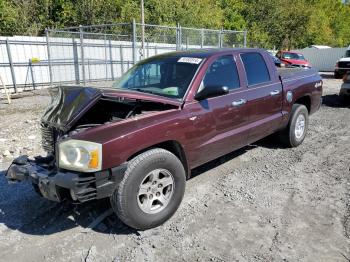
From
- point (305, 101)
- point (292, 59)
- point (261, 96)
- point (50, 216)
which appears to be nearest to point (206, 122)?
point (261, 96)

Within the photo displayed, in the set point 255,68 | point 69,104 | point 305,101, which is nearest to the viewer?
point 69,104

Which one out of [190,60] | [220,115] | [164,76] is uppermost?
[190,60]

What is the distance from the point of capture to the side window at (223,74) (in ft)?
14.3

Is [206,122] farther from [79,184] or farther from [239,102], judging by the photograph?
[79,184]

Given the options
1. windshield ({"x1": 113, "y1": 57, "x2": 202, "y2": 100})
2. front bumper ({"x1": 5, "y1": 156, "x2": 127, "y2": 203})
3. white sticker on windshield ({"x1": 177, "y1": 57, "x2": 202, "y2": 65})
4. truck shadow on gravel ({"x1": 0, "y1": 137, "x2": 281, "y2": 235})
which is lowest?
truck shadow on gravel ({"x1": 0, "y1": 137, "x2": 281, "y2": 235})

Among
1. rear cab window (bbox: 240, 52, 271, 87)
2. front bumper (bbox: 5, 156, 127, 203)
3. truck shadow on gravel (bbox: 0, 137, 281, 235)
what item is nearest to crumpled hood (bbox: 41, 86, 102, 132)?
front bumper (bbox: 5, 156, 127, 203)

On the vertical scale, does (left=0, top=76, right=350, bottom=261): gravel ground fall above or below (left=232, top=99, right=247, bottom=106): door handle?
below

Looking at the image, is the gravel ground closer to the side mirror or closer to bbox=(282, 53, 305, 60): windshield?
the side mirror

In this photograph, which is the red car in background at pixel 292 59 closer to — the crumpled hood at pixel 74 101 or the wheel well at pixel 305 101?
the wheel well at pixel 305 101

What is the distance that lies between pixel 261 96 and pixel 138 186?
2.57 meters

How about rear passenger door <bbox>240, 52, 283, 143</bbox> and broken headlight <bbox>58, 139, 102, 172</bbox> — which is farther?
rear passenger door <bbox>240, 52, 283, 143</bbox>

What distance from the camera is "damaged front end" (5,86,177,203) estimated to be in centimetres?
316

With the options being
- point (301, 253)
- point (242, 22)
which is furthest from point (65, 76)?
point (242, 22)

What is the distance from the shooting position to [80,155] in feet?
10.4
